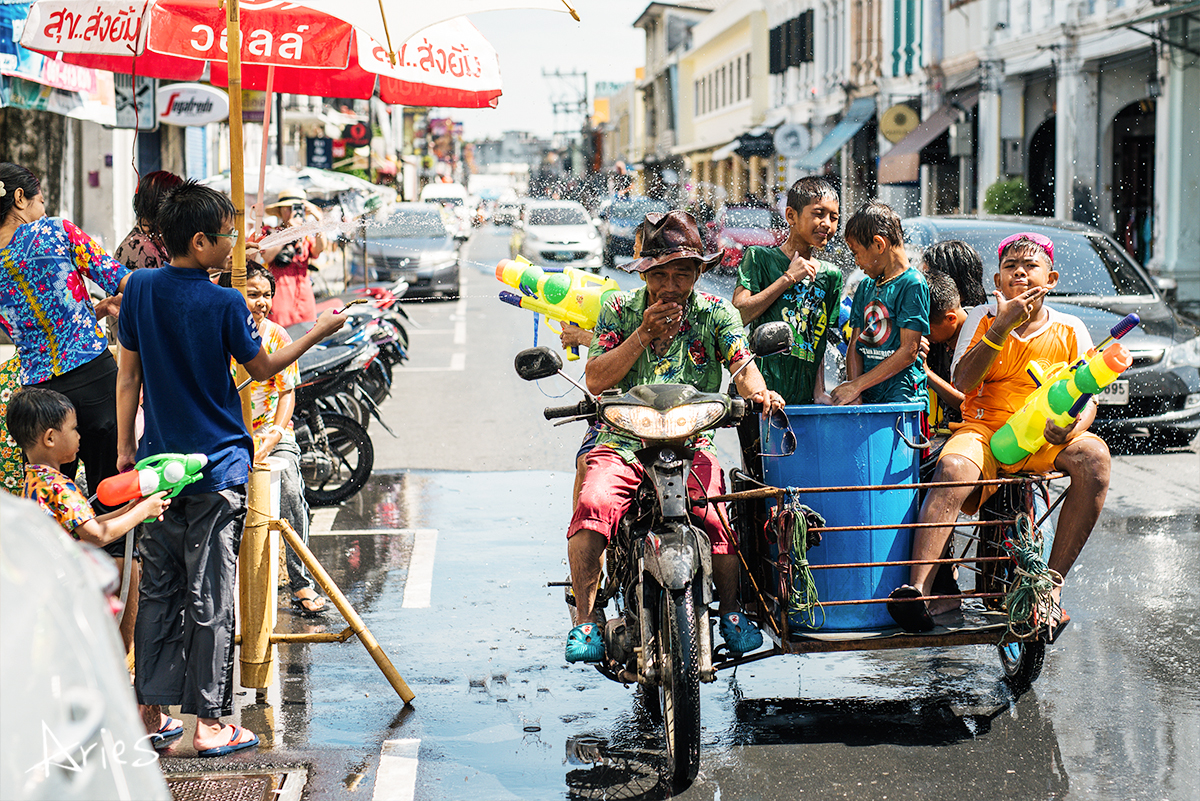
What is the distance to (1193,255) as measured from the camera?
2109 centimetres

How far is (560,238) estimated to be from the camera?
31.3 metres

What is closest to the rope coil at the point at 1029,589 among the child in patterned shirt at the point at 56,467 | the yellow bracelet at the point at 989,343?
the yellow bracelet at the point at 989,343

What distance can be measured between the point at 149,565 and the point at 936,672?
3.05 metres

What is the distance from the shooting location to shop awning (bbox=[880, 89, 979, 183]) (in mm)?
30203

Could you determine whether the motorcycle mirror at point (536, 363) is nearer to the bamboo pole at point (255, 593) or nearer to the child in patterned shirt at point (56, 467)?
the child in patterned shirt at point (56, 467)

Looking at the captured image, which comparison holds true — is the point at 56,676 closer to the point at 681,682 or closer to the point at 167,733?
the point at 681,682

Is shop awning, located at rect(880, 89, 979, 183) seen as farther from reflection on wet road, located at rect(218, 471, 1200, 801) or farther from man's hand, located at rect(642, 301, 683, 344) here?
man's hand, located at rect(642, 301, 683, 344)

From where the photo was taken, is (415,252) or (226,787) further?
(415,252)

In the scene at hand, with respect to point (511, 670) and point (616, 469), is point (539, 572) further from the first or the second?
point (616, 469)

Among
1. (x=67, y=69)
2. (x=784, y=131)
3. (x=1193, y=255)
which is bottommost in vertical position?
(x=1193, y=255)

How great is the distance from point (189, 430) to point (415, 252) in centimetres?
2111

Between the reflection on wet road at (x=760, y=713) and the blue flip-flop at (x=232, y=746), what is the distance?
11 centimetres

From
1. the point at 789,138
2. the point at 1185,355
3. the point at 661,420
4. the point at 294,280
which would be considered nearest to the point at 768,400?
the point at 661,420

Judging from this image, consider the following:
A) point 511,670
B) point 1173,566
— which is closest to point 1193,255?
point 1173,566
